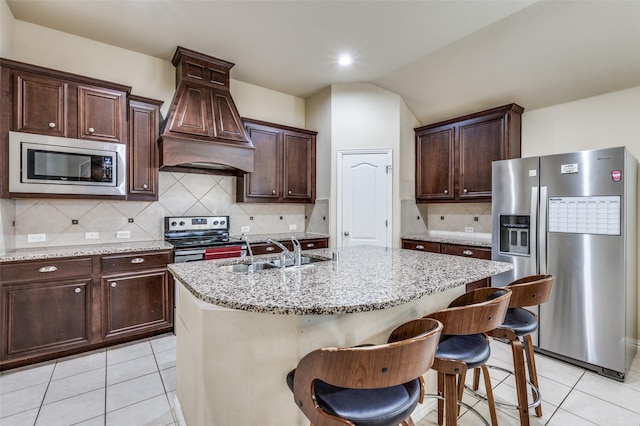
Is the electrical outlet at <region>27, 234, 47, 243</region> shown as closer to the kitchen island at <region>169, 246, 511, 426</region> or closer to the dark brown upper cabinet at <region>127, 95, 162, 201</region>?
the dark brown upper cabinet at <region>127, 95, 162, 201</region>

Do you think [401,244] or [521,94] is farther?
[401,244]

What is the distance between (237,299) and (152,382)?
1.70 m

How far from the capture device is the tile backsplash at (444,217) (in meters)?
3.92

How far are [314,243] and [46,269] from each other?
2683 mm

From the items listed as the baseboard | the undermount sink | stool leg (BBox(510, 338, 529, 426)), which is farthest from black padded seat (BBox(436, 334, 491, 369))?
the baseboard

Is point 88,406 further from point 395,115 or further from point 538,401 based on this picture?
point 395,115

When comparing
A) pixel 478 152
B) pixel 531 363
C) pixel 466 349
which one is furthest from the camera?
pixel 478 152

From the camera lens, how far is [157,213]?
3451 millimetres

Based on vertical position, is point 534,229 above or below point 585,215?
below

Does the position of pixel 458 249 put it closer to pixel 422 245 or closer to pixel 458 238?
pixel 422 245

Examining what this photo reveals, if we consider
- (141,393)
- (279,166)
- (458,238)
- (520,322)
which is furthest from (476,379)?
(279,166)

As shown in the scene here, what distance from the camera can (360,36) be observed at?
305cm

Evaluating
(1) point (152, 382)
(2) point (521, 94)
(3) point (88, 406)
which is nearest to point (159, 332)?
(1) point (152, 382)

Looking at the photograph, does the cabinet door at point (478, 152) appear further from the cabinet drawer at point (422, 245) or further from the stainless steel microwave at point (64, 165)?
the stainless steel microwave at point (64, 165)
